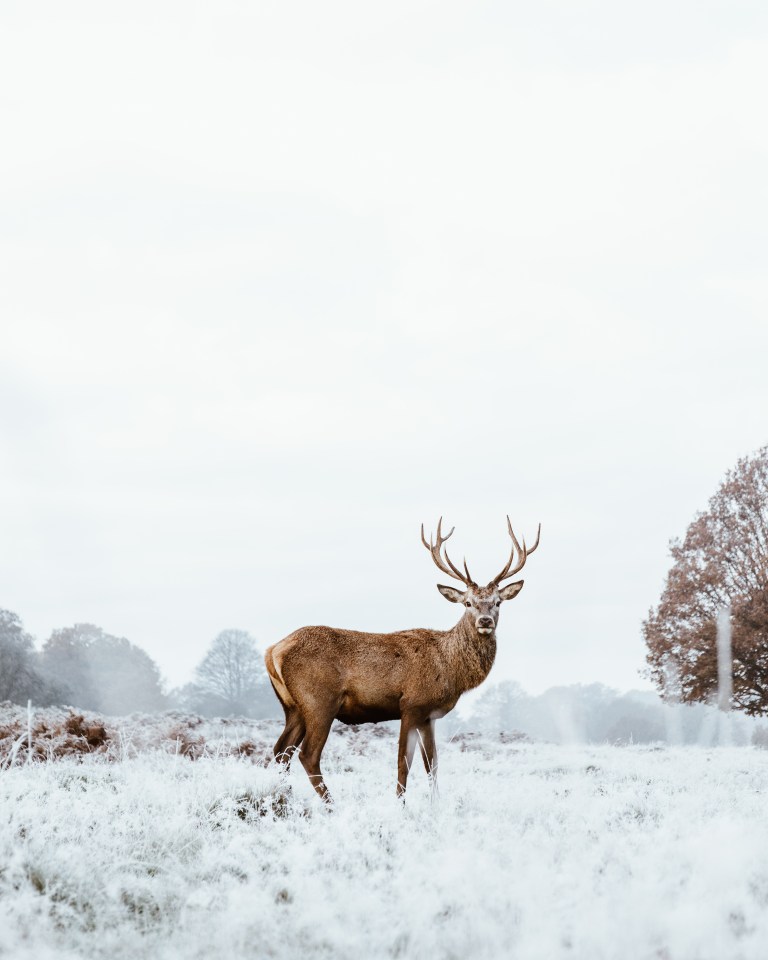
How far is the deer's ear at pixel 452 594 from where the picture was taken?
10.3 metres

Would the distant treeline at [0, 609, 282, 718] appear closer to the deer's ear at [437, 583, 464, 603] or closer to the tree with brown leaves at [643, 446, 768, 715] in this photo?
the tree with brown leaves at [643, 446, 768, 715]

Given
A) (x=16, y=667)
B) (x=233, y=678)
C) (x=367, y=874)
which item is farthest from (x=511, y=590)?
(x=233, y=678)

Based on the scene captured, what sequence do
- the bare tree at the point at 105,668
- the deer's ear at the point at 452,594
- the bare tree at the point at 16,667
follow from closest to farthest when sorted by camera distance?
1. the deer's ear at the point at 452,594
2. the bare tree at the point at 16,667
3. the bare tree at the point at 105,668

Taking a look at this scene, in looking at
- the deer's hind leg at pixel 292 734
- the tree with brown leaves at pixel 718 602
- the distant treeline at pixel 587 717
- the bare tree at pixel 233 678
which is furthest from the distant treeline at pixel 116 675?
the deer's hind leg at pixel 292 734

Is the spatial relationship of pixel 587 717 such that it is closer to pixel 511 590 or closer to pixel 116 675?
pixel 116 675

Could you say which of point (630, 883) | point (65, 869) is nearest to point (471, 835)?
point (630, 883)

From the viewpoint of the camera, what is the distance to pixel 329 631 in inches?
392

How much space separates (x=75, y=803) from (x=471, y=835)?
2861 mm

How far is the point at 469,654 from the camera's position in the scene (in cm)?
1008

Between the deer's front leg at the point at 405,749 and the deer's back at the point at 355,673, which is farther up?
the deer's back at the point at 355,673

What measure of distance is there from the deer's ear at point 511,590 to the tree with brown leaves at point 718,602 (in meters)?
16.2

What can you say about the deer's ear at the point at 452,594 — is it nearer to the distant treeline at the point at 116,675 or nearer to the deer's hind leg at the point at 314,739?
the deer's hind leg at the point at 314,739

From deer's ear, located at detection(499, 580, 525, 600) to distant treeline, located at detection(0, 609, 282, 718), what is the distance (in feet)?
80.0

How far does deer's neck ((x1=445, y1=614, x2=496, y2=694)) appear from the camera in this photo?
10.0 m
